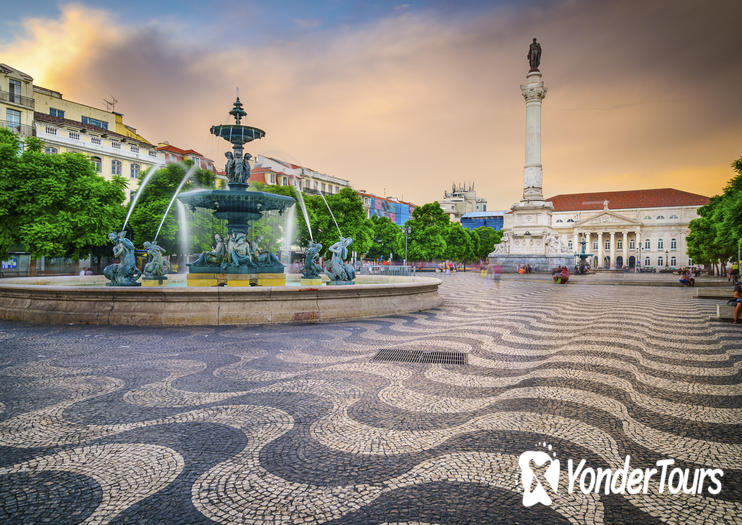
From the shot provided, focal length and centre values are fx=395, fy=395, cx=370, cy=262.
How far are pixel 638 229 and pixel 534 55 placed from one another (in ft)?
237

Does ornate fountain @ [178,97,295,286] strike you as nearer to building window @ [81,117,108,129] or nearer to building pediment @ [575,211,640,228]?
building window @ [81,117,108,129]

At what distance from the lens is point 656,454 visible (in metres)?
3.37

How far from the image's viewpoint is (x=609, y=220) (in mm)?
103250

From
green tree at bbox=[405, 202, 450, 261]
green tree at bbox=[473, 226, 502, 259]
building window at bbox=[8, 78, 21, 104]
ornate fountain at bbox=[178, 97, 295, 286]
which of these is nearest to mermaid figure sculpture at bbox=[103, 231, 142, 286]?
ornate fountain at bbox=[178, 97, 295, 286]

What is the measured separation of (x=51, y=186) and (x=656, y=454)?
105 ft

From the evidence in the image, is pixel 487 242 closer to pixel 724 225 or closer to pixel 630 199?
pixel 630 199

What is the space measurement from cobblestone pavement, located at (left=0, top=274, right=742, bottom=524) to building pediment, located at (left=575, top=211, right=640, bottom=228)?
11061 centimetres

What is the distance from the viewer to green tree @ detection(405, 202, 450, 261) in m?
60.5

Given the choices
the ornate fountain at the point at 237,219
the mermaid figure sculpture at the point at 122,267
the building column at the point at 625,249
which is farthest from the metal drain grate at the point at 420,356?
the building column at the point at 625,249

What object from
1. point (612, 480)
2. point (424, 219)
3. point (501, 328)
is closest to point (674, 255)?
point (424, 219)

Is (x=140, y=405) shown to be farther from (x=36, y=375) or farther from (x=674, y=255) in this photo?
(x=674, y=255)

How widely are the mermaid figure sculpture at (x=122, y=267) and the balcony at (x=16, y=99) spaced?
3524cm

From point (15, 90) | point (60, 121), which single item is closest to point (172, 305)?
point (15, 90)

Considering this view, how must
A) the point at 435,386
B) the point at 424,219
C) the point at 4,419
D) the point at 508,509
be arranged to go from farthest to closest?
the point at 424,219
the point at 435,386
the point at 4,419
the point at 508,509
